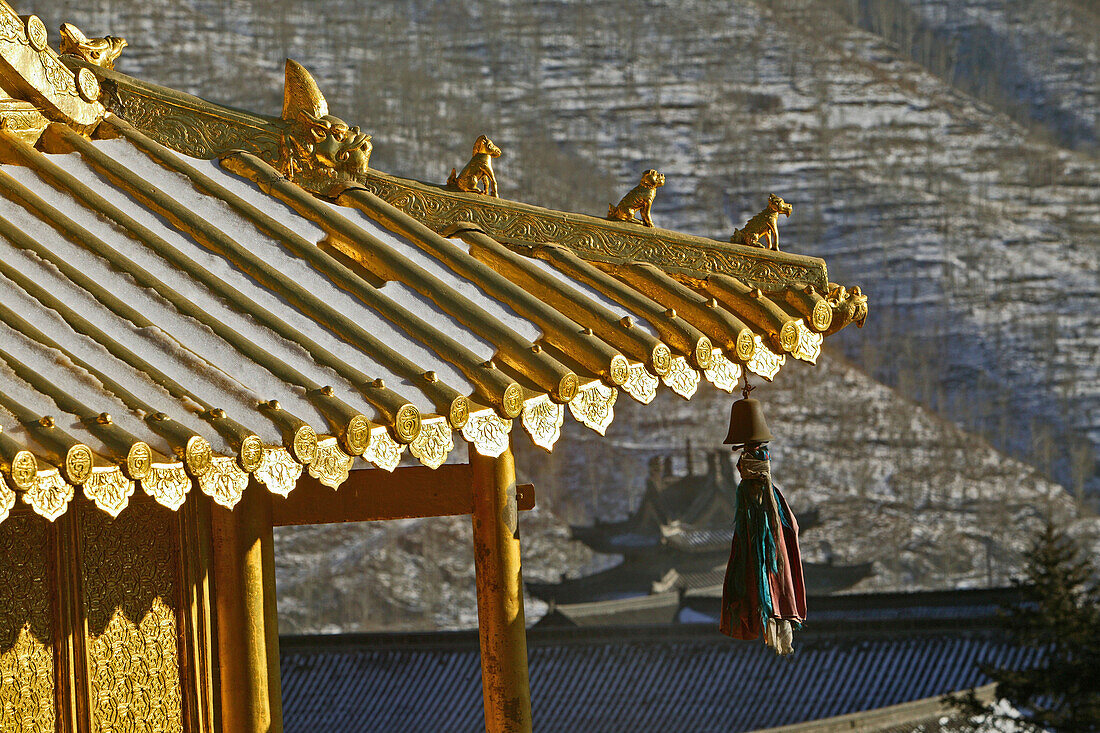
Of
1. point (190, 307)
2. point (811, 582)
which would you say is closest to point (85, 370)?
point (190, 307)

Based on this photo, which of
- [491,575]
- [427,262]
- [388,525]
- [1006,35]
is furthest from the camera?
[1006,35]

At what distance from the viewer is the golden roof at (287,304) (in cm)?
179

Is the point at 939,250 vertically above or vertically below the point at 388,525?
above

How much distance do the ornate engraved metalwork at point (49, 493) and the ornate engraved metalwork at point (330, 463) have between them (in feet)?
1.10

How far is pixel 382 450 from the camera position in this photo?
191 cm

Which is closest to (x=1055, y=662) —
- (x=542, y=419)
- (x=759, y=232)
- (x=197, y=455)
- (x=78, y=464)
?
(x=759, y=232)

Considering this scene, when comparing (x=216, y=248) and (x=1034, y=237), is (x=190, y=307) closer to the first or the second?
(x=216, y=248)

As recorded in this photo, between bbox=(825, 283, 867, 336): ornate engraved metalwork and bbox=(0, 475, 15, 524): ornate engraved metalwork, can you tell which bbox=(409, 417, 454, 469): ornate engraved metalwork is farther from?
bbox=(825, 283, 867, 336): ornate engraved metalwork

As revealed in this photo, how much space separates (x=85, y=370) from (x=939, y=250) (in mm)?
29385

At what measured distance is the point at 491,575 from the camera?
104 inches

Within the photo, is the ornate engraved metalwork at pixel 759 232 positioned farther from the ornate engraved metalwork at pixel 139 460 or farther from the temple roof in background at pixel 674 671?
the temple roof in background at pixel 674 671

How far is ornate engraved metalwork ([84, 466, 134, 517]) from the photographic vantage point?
1.67m

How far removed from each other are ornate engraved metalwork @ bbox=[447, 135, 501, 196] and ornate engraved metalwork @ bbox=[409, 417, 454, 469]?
0.86 meters

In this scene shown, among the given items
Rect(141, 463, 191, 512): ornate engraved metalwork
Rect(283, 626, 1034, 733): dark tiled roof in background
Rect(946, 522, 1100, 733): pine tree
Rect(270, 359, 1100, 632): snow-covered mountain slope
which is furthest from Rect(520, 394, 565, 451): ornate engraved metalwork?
Rect(270, 359, 1100, 632): snow-covered mountain slope
